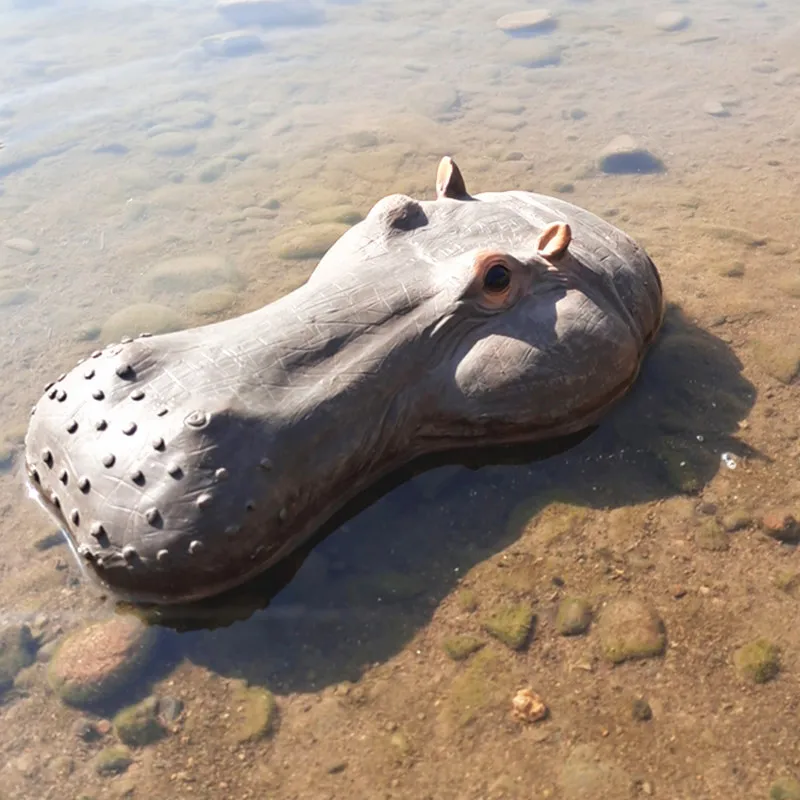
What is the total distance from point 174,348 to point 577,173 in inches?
227

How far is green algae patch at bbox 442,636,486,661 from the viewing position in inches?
159

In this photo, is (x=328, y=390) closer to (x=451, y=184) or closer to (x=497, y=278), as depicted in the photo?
(x=497, y=278)

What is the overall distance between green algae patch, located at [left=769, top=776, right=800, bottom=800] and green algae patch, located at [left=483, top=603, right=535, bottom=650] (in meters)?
1.14

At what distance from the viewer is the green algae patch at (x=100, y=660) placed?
401cm

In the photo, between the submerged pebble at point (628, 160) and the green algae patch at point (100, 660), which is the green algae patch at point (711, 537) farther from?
the submerged pebble at point (628, 160)

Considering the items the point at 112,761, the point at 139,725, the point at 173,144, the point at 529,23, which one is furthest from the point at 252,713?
the point at 529,23

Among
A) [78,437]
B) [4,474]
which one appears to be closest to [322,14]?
[4,474]

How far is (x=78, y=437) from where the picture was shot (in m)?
4.08

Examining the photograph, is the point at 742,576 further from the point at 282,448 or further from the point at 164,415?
the point at 164,415

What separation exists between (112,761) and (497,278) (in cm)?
288

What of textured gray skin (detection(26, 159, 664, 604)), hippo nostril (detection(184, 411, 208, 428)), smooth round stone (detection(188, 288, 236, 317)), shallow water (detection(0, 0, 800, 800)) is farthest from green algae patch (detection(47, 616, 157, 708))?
smooth round stone (detection(188, 288, 236, 317))

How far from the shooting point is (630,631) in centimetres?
403

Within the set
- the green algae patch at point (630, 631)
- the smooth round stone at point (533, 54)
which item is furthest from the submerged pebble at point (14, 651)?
the smooth round stone at point (533, 54)

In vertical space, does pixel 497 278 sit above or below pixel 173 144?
above
